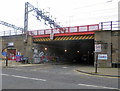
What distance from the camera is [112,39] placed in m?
15.6

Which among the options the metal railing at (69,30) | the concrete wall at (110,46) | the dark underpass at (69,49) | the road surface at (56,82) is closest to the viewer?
the road surface at (56,82)

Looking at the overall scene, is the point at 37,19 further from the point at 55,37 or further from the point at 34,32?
the point at 55,37

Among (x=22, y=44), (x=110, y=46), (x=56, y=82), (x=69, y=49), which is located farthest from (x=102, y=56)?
(x=69, y=49)

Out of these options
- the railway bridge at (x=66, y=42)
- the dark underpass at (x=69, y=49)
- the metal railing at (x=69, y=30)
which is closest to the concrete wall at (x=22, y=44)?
the railway bridge at (x=66, y=42)

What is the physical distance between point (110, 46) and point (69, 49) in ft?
56.0

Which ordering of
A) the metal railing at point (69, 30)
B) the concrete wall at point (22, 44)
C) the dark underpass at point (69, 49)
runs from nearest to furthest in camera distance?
the metal railing at point (69, 30), the concrete wall at point (22, 44), the dark underpass at point (69, 49)

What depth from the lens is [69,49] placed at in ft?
105

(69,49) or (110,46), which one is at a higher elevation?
(110,46)

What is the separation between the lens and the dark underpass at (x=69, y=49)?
2472 cm

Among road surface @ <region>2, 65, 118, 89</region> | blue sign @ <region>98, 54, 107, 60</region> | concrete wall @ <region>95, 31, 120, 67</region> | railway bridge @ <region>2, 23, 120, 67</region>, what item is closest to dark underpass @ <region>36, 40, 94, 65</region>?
railway bridge @ <region>2, 23, 120, 67</region>

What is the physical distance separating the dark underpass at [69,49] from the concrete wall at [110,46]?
664cm

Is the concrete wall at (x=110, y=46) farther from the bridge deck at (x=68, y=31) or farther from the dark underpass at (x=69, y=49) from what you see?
the dark underpass at (x=69, y=49)

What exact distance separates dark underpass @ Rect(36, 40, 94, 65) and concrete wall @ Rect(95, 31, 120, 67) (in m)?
6.64

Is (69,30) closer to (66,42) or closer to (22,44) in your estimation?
(66,42)
